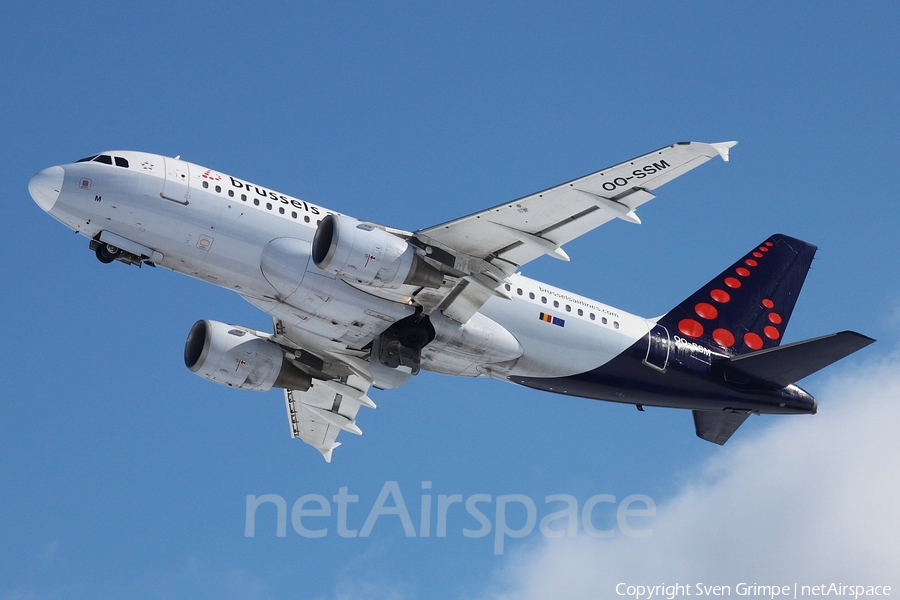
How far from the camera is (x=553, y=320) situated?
117ft

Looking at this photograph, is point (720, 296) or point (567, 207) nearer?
point (567, 207)

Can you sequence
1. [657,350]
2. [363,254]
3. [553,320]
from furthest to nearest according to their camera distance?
[657,350] → [553,320] → [363,254]

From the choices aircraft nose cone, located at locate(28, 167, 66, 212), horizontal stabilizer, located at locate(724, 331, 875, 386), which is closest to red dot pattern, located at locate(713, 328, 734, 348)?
horizontal stabilizer, located at locate(724, 331, 875, 386)

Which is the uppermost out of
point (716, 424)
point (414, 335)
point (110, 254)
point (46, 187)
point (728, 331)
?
point (728, 331)

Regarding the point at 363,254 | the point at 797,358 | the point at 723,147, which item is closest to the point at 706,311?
the point at 797,358

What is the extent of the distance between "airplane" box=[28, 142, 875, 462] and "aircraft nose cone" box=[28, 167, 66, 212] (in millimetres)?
37

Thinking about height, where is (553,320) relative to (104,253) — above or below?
above

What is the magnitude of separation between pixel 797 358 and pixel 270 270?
1678 centimetres

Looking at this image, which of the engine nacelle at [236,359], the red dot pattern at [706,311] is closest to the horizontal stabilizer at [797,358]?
the red dot pattern at [706,311]

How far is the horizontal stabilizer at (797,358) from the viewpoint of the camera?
34344 mm

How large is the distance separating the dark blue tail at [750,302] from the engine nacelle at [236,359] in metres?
13.0

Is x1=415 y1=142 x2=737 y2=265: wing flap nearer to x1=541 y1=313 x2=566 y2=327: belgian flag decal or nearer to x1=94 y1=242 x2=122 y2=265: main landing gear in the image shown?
x1=541 y1=313 x2=566 y2=327: belgian flag decal

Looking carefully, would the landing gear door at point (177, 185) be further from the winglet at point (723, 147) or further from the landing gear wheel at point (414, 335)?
the winglet at point (723, 147)

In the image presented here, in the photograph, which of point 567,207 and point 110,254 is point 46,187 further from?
point 567,207
